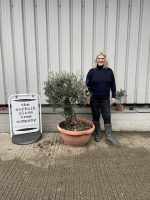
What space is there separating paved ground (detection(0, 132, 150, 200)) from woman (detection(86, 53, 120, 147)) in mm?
436

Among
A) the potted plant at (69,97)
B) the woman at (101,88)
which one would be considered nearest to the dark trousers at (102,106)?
the woman at (101,88)

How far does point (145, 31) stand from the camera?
15.4 ft

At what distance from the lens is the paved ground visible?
293 centimetres

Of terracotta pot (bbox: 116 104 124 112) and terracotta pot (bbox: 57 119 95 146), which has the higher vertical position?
terracotta pot (bbox: 116 104 124 112)

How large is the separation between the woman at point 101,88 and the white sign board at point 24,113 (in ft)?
3.69

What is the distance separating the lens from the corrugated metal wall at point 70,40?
459 centimetres

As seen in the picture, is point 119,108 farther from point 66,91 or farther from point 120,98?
point 66,91

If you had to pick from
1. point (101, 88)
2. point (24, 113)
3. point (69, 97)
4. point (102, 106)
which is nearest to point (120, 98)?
point (102, 106)

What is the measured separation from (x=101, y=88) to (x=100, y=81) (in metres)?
0.13

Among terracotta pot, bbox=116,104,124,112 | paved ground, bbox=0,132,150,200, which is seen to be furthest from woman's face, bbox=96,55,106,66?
paved ground, bbox=0,132,150,200

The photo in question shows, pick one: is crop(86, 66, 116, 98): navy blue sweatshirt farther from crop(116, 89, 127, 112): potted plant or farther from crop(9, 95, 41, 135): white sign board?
crop(9, 95, 41, 135): white sign board

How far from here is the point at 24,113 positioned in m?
4.55

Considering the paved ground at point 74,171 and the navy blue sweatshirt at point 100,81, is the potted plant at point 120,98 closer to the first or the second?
the navy blue sweatshirt at point 100,81

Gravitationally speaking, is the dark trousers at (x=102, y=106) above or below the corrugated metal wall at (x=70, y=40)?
below
